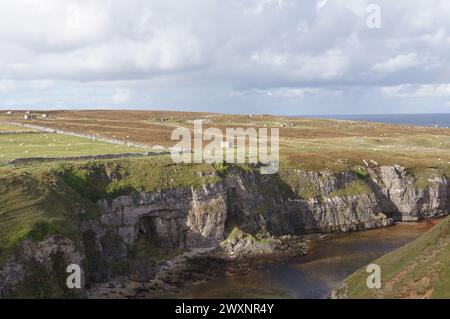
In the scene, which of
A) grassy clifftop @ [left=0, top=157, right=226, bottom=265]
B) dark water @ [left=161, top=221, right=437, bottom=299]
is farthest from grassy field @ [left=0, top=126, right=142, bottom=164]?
dark water @ [left=161, top=221, right=437, bottom=299]

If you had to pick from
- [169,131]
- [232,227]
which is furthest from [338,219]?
[169,131]

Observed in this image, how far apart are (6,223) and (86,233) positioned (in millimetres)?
11808

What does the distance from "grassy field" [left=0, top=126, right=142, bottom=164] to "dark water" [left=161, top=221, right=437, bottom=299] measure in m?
38.0

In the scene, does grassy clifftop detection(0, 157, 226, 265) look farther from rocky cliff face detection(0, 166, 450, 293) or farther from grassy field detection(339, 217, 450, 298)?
grassy field detection(339, 217, 450, 298)

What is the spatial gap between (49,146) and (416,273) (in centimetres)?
7368

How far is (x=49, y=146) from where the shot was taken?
92.9m

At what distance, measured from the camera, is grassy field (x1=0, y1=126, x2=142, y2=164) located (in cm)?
8069

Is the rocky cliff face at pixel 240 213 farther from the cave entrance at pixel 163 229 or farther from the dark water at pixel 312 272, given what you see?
the dark water at pixel 312 272

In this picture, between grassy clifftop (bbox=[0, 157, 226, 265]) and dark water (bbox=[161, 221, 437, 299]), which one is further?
dark water (bbox=[161, 221, 437, 299])

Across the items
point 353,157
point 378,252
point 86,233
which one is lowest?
point 378,252

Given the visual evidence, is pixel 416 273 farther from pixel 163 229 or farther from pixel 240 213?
pixel 163 229
